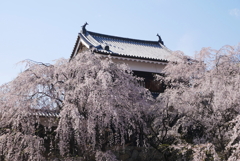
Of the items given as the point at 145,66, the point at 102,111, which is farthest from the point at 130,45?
the point at 102,111

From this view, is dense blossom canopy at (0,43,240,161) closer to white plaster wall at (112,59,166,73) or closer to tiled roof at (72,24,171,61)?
white plaster wall at (112,59,166,73)

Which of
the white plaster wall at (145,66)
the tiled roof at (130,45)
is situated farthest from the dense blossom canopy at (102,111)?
the tiled roof at (130,45)

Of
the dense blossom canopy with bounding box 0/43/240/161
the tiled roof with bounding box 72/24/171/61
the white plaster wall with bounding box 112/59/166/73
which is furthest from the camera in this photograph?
the tiled roof with bounding box 72/24/171/61

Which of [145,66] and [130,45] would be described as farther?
[130,45]

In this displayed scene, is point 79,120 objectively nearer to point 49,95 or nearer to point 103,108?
point 103,108

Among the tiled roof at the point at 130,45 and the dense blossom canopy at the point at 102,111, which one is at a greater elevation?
the tiled roof at the point at 130,45

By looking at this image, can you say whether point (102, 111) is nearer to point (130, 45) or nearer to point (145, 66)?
point (145, 66)

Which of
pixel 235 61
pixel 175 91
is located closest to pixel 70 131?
pixel 175 91

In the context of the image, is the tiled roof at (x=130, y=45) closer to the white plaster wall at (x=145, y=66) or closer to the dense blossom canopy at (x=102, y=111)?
the white plaster wall at (x=145, y=66)

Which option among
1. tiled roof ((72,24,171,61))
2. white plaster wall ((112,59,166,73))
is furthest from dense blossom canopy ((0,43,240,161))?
tiled roof ((72,24,171,61))

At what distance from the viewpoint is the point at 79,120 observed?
6.07 meters

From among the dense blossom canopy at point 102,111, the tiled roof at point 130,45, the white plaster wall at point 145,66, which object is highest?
the tiled roof at point 130,45

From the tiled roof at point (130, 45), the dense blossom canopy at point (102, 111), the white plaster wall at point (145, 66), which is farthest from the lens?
the tiled roof at point (130, 45)

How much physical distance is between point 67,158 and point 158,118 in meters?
3.07
